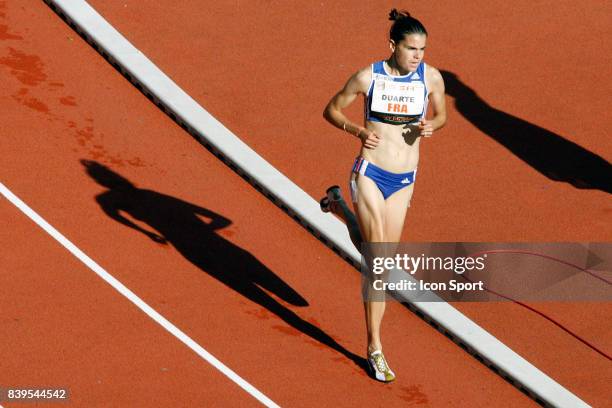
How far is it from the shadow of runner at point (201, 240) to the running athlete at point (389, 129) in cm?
123

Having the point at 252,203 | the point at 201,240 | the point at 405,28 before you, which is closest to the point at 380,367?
the point at 201,240

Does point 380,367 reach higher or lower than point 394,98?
lower

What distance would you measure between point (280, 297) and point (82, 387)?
2.23 meters

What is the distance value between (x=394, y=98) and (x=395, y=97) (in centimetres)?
1

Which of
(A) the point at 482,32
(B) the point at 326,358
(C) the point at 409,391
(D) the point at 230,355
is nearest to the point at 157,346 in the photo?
(D) the point at 230,355

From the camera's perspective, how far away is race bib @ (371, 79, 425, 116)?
9.50 metres

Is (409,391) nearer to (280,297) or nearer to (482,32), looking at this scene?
(280,297)

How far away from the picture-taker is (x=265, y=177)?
40.9ft

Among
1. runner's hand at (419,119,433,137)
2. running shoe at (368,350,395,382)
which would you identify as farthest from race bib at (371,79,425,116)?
running shoe at (368,350,395,382)

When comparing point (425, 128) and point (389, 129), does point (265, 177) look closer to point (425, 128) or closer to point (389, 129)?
point (389, 129)

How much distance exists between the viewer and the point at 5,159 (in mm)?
12023

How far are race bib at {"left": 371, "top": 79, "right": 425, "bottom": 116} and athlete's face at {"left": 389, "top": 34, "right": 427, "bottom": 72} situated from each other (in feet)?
0.52

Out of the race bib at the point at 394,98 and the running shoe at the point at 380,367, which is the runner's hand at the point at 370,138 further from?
the running shoe at the point at 380,367

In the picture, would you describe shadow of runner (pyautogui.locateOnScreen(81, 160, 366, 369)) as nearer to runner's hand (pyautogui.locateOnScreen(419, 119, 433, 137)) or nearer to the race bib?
runner's hand (pyautogui.locateOnScreen(419, 119, 433, 137))
